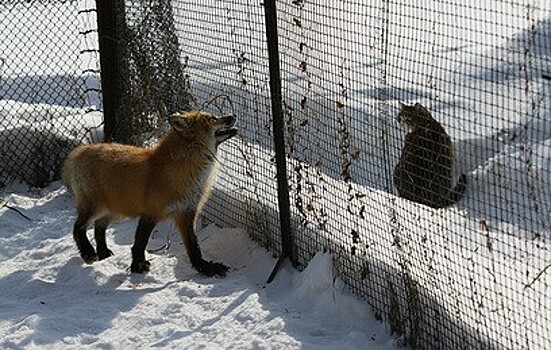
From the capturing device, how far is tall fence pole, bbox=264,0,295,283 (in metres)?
6.20

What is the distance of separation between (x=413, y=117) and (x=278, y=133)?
107 centimetres

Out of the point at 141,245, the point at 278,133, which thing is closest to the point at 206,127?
the point at 278,133

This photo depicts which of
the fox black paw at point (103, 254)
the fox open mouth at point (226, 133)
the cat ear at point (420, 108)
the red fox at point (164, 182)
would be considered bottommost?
the fox black paw at point (103, 254)

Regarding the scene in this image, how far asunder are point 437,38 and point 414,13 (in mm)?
215

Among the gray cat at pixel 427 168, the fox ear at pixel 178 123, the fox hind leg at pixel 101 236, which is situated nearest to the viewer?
the gray cat at pixel 427 168

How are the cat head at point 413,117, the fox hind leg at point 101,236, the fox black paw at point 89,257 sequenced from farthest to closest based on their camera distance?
the fox hind leg at point 101,236 → the fox black paw at point 89,257 → the cat head at point 413,117

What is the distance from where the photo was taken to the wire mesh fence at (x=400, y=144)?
4934 mm

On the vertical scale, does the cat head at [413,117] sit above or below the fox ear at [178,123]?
below

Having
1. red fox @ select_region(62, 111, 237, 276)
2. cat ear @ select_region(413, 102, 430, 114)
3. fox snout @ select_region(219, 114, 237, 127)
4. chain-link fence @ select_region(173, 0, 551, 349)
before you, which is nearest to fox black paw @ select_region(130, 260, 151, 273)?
red fox @ select_region(62, 111, 237, 276)

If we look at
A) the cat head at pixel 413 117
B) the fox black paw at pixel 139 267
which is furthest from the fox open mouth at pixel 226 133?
the cat head at pixel 413 117

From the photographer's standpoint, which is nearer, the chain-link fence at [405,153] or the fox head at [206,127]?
the chain-link fence at [405,153]

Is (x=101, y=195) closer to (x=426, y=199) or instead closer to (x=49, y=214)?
(x=49, y=214)

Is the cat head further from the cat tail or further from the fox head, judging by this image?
the fox head

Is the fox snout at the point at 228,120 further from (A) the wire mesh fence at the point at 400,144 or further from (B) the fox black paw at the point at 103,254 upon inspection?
(B) the fox black paw at the point at 103,254
